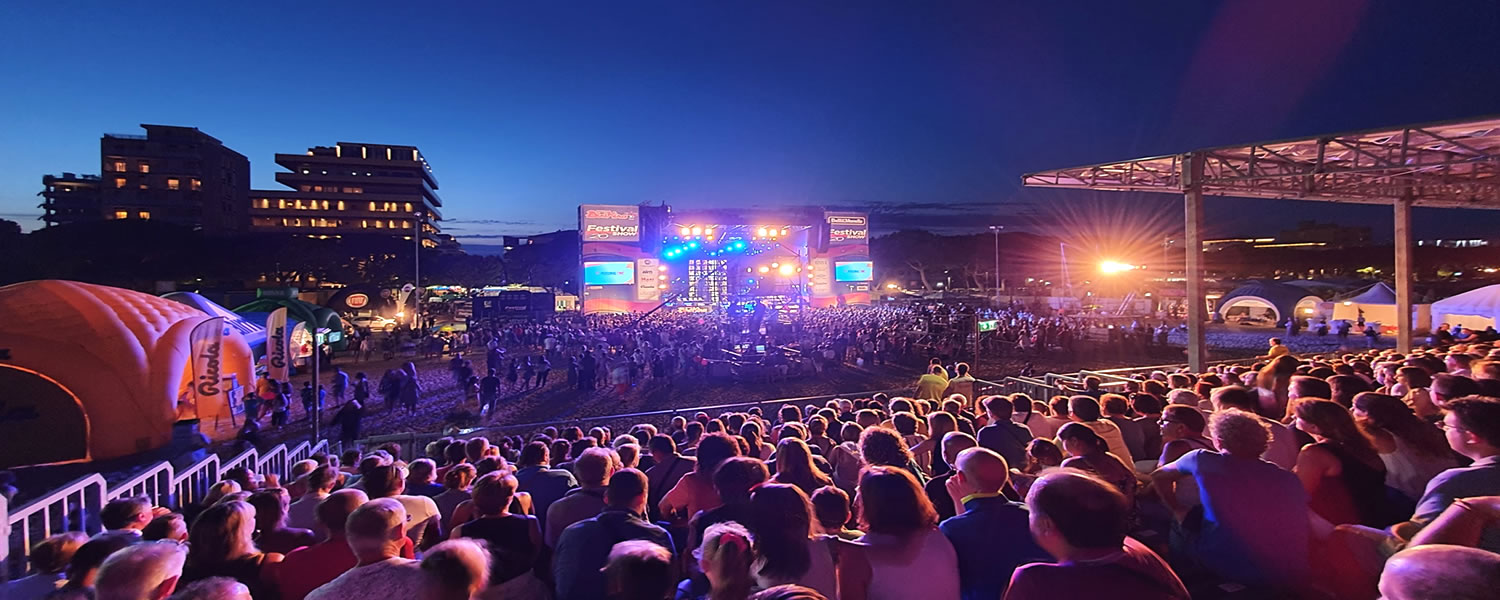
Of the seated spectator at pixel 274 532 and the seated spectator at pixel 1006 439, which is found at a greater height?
the seated spectator at pixel 1006 439

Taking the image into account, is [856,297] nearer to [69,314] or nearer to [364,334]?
[364,334]

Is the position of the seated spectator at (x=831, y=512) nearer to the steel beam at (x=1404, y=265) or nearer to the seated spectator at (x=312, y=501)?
the seated spectator at (x=312, y=501)

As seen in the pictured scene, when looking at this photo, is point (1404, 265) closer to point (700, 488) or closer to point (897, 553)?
point (700, 488)

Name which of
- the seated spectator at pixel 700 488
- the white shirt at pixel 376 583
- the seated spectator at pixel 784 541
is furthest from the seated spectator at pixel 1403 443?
the white shirt at pixel 376 583

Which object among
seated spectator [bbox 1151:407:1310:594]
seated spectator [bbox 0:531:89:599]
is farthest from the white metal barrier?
seated spectator [bbox 1151:407:1310:594]

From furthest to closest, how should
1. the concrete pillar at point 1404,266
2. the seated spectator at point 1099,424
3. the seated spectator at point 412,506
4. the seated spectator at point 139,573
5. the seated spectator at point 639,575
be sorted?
1. the concrete pillar at point 1404,266
2. the seated spectator at point 1099,424
3. the seated spectator at point 412,506
4. the seated spectator at point 139,573
5. the seated spectator at point 639,575

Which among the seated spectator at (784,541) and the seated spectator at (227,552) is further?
the seated spectator at (227,552)

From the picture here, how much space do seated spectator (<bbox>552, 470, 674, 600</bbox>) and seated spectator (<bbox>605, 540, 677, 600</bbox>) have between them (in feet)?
2.57

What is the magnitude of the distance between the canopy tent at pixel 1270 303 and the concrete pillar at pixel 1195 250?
27402 mm

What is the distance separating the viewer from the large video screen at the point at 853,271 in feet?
151

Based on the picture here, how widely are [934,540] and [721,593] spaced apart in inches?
36.9

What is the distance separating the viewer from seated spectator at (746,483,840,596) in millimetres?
2154

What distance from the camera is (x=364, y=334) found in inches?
987

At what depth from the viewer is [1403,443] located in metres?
3.10
